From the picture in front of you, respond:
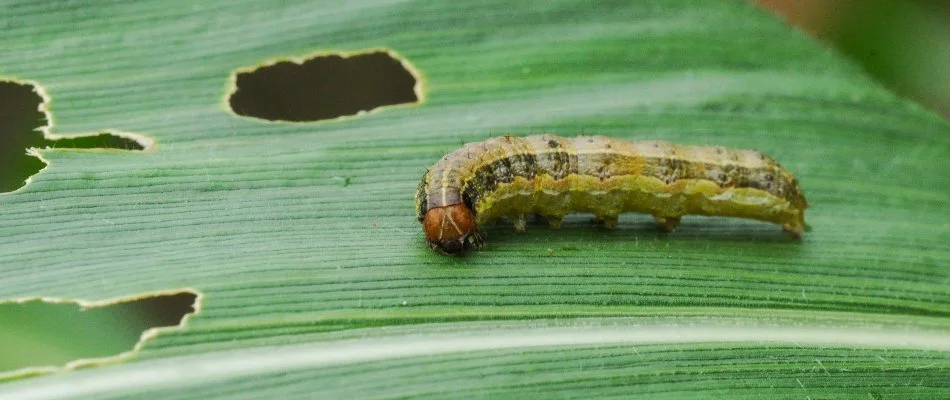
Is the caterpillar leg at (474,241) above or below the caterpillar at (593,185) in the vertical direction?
below

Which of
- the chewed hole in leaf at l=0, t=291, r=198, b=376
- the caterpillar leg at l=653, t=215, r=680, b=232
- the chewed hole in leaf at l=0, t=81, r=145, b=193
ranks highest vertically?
the chewed hole in leaf at l=0, t=81, r=145, b=193

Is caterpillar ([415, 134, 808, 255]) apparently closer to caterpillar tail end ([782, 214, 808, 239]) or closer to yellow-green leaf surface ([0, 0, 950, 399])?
caterpillar tail end ([782, 214, 808, 239])

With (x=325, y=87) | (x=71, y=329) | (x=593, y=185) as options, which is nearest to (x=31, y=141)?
(x=71, y=329)

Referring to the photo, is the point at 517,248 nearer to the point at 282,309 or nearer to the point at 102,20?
the point at 282,309

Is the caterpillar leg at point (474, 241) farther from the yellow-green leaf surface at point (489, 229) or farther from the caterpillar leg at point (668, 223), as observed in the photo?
the caterpillar leg at point (668, 223)

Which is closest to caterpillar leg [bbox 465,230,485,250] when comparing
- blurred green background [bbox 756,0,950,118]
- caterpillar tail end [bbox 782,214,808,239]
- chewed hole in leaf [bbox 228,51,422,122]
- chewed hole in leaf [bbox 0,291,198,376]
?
chewed hole in leaf [bbox 228,51,422,122]

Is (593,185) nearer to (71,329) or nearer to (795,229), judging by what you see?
(795,229)


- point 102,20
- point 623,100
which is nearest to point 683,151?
point 623,100

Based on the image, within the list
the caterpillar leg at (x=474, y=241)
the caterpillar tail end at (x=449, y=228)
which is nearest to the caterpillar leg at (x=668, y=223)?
the caterpillar leg at (x=474, y=241)
